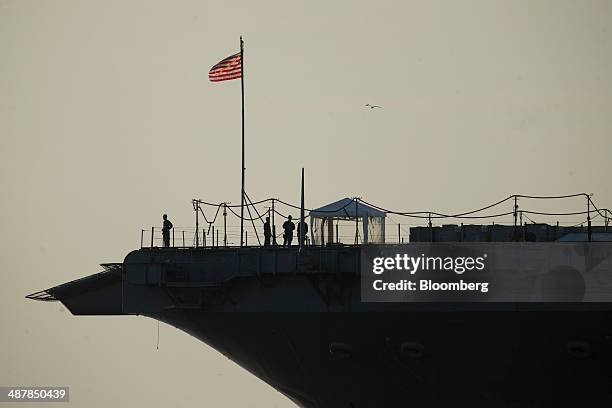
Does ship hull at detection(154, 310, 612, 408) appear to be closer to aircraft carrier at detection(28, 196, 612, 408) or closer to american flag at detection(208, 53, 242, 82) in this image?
aircraft carrier at detection(28, 196, 612, 408)

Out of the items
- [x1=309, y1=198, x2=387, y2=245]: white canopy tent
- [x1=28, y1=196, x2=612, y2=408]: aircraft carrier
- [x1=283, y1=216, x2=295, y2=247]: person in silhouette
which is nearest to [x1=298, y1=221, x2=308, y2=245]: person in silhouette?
[x1=28, y1=196, x2=612, y2=408]: aircraft carrier

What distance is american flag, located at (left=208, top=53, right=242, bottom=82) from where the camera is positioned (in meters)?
49.0

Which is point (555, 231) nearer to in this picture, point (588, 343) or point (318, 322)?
point (588, 343)

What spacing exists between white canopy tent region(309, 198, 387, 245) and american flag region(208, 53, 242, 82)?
6.05 m

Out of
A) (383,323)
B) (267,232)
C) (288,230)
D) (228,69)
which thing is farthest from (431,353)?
(228,69)

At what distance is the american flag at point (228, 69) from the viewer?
161 ft

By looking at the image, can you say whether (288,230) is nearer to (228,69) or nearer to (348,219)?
(348,219)

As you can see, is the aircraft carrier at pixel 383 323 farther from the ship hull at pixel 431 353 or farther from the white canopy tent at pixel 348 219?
the white canopy tent at pixel 348 219

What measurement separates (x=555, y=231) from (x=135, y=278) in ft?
46.2

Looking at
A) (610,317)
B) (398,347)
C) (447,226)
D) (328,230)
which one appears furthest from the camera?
(328,230)

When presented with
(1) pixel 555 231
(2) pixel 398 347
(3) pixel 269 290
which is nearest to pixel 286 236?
(3) pixel 269 290

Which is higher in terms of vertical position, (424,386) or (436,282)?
(436,282)

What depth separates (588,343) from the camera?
129 ft

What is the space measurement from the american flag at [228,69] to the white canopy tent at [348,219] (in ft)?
19.9
